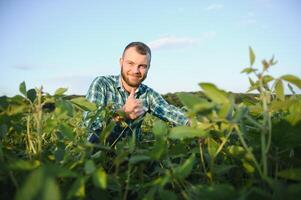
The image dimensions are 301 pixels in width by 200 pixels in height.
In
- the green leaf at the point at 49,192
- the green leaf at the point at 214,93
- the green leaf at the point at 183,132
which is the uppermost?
the green leaf at the point at 214,93

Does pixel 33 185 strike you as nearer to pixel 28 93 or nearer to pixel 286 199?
pixel 286 199

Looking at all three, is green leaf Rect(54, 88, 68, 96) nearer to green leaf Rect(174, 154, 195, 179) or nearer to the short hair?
green leaf Rect(174, 154, 195, 179)

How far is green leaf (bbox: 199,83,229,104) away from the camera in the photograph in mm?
610

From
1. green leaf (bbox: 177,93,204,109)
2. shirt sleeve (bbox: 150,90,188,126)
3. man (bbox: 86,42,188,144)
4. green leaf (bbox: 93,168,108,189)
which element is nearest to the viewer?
green leaf (bbox: 93,168,108,189)

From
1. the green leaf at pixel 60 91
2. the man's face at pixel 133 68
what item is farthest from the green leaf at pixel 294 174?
the man's face at pixel 133 68

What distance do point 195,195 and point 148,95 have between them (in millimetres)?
2294

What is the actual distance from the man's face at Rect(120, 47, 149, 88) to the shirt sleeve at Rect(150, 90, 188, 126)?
0.22 metres

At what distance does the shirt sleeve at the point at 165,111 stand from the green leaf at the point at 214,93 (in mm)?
1674

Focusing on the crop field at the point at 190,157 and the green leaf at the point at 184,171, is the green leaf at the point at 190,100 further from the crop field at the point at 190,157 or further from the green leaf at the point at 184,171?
the green leaf at the point at 184,171

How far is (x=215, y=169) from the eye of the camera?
0.73 m

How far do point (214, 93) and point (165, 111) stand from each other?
207 centimetres

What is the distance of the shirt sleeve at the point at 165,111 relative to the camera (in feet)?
7.84

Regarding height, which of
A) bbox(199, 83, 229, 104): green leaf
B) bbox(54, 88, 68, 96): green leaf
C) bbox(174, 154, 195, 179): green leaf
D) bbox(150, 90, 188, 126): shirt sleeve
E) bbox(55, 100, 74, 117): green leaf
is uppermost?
bbox(199, 83, 229, 104): green leaf

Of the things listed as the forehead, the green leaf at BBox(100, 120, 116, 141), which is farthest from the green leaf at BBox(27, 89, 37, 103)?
the forehead
